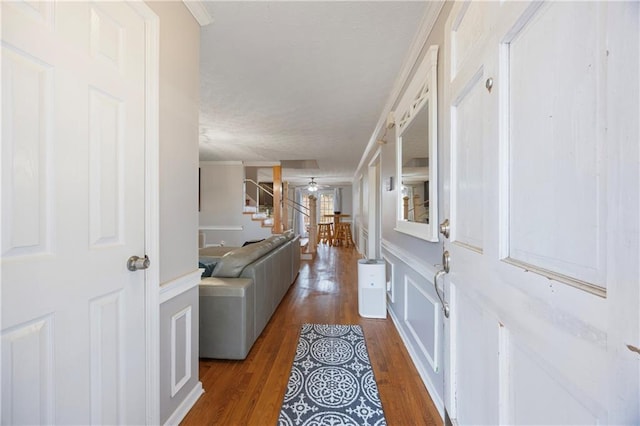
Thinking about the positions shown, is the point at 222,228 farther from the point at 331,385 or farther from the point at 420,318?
the point at 420,318

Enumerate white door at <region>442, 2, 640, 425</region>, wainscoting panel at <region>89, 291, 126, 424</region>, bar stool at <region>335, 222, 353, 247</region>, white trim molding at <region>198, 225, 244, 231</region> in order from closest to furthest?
1. white door at <region>442, 2, 640, 425</region>
2. wainscoting panel at <region>89, 291, 126, 424</region>
3. white trim molding at <region>198, 225, 244, 231</region>
4. bar stool at <region>335, 222, 353, 247</region>

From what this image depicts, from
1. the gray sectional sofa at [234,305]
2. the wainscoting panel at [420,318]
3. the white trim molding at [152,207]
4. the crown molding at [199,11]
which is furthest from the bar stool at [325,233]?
the white trim molding at [152,207]

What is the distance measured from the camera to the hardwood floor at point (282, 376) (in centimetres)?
153

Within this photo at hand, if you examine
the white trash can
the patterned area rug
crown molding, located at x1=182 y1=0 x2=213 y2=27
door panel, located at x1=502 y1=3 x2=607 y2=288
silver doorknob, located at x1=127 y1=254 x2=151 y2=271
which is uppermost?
crown molding, located at x1=182 y1=0 x2=213 y2=27

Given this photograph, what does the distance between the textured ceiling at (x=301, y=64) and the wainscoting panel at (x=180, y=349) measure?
1.72m

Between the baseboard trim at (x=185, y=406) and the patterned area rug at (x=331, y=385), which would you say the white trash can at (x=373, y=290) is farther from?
the baseboard trim at (x=185, y=406)

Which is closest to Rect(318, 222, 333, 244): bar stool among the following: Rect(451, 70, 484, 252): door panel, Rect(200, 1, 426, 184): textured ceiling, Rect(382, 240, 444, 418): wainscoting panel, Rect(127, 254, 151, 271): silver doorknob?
Rect(200, 1, 426, 184): textured ceiling

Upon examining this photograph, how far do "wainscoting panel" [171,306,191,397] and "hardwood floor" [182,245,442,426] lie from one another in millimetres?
209

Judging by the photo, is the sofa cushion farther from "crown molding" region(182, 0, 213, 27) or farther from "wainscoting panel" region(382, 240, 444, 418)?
"crown molding" region(182, 0, 213, 27)

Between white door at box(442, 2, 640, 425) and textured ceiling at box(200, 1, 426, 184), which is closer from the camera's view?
white door at box(442, 2, 640, 425)

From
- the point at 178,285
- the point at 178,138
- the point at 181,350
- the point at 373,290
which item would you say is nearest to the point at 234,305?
the point at 181,350

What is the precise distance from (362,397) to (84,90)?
79.1 inches

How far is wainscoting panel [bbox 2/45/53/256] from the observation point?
73cm

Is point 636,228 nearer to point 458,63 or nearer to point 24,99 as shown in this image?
point 458,63
